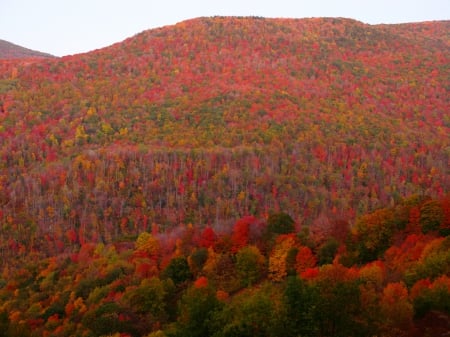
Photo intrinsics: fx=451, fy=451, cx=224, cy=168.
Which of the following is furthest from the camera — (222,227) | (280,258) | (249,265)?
(222,227)

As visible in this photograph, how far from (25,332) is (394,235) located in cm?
5104

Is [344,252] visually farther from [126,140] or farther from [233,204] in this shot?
[126,140]

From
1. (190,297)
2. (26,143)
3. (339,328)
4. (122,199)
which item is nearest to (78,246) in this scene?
(122,199)

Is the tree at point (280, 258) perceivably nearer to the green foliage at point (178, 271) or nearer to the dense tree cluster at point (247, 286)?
the dense tree cluster at point (247, 286)

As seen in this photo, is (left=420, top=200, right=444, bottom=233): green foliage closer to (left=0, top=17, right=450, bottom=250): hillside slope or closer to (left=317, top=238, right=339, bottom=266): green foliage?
(left=317, top=238, right=339, bottom=266): green foliage

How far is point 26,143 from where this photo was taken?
176 meters

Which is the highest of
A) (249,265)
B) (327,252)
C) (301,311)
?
(301,311)

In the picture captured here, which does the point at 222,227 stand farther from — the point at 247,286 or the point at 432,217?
the point at 432,217

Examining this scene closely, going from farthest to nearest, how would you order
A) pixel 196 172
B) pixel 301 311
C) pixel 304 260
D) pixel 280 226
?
pixel 196 172 < pixel 280 226 < pixel 304 260 < pixel 301 311

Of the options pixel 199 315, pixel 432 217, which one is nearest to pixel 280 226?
pixel 432 217

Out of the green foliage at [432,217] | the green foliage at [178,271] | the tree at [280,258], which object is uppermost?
the green foliage at [432,217]

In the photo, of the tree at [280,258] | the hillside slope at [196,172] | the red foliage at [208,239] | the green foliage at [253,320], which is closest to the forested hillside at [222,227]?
the green foliage at [253,320]

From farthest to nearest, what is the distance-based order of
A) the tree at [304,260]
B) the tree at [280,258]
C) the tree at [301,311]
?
the tree at [280,258], the tree at [304,260], the tree at [301,311]

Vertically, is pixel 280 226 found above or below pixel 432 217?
below
